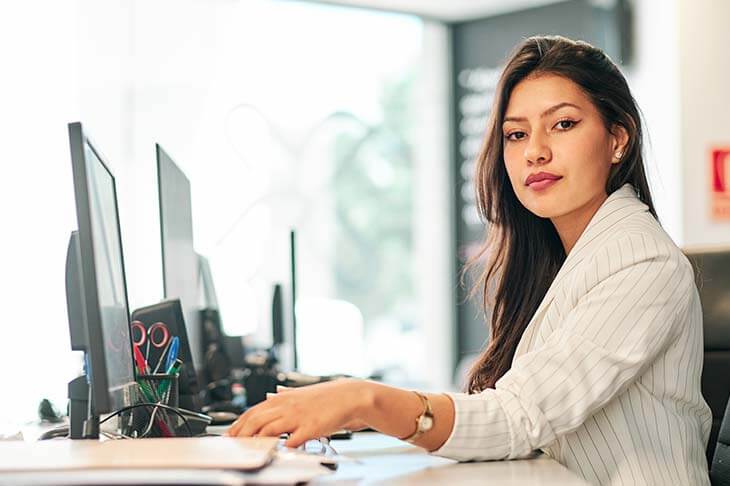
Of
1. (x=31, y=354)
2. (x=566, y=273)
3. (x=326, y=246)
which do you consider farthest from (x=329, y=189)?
(x=566, y=273)

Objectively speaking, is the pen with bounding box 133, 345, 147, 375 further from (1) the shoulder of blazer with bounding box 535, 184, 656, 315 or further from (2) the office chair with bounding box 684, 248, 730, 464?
(2) the office chair with bounding box 684, 248, 730, 464

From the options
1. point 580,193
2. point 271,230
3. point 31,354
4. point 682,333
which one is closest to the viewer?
point 682,333

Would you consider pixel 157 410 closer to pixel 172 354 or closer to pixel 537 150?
pixel 172 354

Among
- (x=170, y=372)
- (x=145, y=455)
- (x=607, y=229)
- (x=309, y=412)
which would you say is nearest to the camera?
(x=145, y=455)

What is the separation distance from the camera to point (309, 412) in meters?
1.17

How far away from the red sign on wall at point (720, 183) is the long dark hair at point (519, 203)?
110 inches

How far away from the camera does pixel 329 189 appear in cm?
627

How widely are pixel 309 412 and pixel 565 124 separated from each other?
705 mm

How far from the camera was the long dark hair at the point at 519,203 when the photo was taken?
1.65m

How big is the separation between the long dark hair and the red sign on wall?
110 inches

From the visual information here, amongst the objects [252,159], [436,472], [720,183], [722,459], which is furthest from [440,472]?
[252,159]

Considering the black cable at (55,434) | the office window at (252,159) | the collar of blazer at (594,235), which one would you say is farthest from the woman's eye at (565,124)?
the office window at (252,159)

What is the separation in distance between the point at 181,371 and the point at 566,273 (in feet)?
2.62

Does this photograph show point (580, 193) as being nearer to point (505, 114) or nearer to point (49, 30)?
point (505, 114)
